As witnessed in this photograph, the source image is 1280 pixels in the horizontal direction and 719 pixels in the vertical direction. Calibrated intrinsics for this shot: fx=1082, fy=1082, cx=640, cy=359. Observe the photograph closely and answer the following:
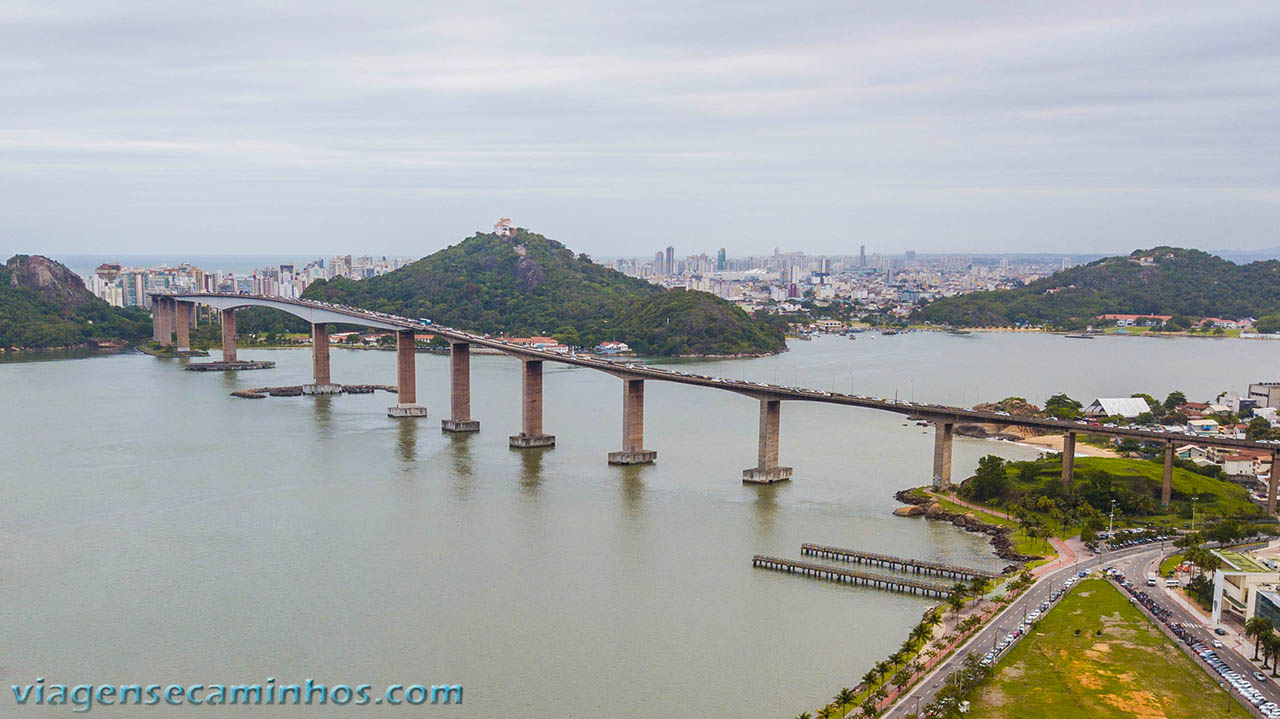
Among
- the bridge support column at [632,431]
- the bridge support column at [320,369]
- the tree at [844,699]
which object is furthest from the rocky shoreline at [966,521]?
the bridge support column at [320,369]

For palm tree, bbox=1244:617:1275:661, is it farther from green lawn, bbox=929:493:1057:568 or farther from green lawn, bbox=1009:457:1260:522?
green lawn, bbox=1009:457:1260:522

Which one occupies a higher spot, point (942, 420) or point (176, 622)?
point (942, 420)

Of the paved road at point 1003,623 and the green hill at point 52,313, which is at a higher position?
the green hill at point 52,313

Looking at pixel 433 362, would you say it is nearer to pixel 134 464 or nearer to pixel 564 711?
pixel 134 464

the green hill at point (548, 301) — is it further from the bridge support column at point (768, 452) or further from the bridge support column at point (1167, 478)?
the bridge support column at point (1167, 478)

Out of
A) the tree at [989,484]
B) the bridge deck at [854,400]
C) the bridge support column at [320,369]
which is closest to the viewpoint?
the tree at [989,484]

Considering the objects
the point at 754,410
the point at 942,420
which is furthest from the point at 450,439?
the point at 942,420

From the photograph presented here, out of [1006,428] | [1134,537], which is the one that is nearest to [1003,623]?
[1134,537]
